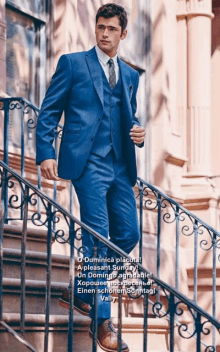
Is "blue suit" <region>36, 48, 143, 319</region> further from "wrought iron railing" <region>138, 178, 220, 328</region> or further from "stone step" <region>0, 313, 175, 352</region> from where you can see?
"wrought iron railing" <region>138, 178, 220, 328</region>

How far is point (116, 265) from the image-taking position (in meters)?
5.91

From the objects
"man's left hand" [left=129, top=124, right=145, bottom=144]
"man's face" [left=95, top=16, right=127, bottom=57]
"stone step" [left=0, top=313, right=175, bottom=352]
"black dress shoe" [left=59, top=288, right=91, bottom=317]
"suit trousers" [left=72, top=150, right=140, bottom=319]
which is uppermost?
"man's face" [left=95, top=16, right=127, bottom=57]

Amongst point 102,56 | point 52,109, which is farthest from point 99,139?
point 102,56

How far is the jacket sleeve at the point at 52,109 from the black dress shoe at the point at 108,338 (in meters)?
1.11

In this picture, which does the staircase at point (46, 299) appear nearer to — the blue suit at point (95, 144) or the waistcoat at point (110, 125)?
the blue suit at point (95, 144)

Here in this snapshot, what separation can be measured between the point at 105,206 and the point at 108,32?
44.3 inches

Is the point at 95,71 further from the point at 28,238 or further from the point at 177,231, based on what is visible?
the point at 177,231

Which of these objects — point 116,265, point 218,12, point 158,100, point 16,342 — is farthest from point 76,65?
point 218,12

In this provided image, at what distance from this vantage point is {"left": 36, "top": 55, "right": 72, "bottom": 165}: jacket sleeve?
6086 millimetres

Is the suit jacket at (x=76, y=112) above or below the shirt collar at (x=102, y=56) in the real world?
below

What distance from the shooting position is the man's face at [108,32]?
6191 mm

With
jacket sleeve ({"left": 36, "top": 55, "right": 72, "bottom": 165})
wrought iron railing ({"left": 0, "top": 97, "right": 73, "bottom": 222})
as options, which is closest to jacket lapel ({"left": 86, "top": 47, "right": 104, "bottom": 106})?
jacket sleeve ({"left": 36, "top": 55, "right": 72, "bottom": 165})

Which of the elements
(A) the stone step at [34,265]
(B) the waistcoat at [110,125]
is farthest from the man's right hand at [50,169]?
(A) the stone step at [34,265]

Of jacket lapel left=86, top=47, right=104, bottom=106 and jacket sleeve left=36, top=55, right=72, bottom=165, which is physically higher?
jacket lapel left=86, top=47, right=104, bottom=106
